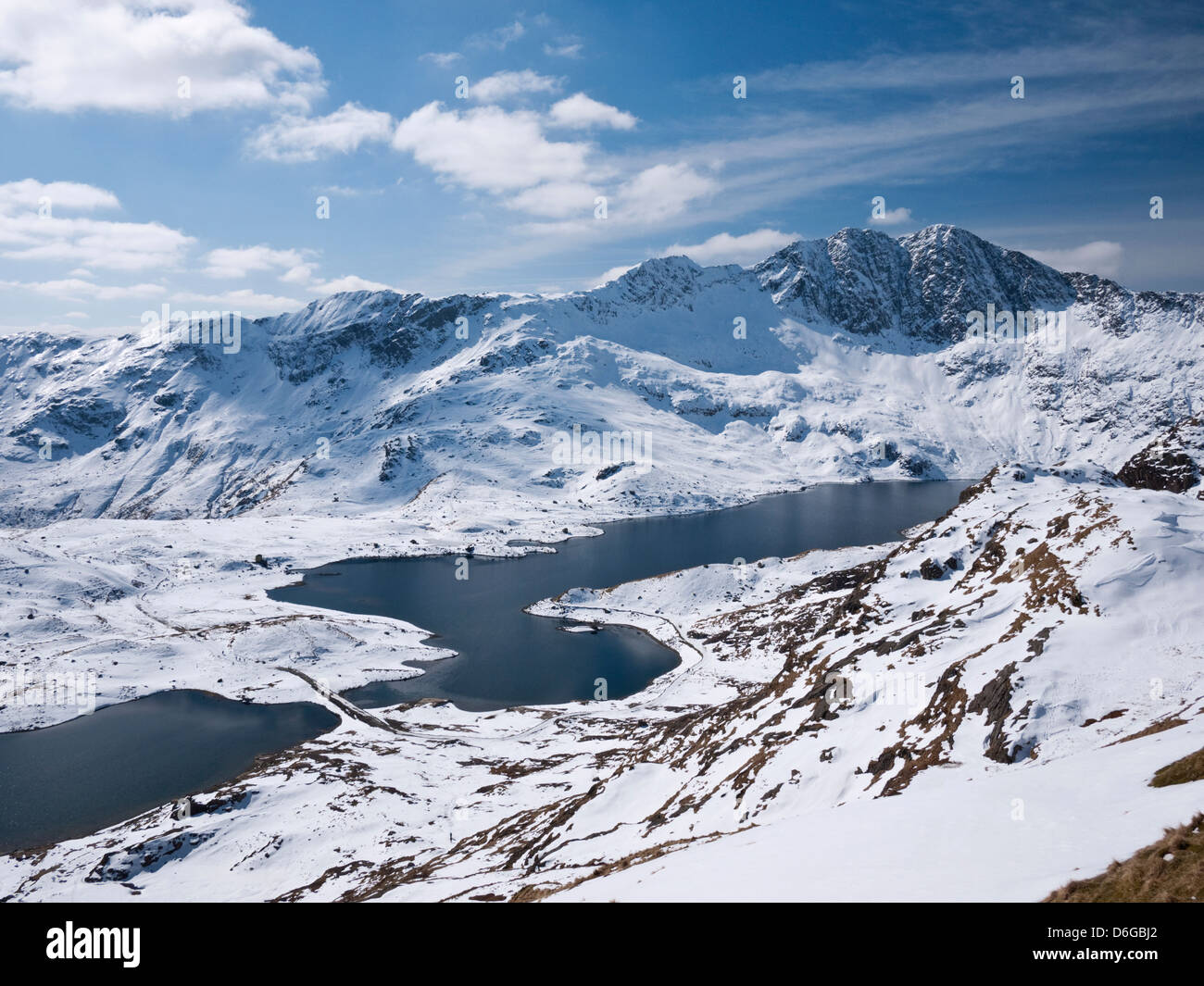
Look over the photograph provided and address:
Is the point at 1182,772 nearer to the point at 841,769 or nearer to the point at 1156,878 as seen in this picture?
the point at 1156,878

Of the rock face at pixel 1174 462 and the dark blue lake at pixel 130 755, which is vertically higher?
the rock face at pixel 1174 462

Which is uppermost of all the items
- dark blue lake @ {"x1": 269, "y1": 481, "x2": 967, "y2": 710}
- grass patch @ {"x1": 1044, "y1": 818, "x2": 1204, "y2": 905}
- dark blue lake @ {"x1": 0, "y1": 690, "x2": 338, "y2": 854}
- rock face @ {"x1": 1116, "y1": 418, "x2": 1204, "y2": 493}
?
rock face @ {"x1": 1116, "y1": 418, "x2": 1204, "y2": 493}

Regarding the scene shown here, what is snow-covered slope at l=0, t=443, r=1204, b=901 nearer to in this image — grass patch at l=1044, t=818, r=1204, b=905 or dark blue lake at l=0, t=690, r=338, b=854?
grass patch at l=1044, t=818, r=1204, b=905

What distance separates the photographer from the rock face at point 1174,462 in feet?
270

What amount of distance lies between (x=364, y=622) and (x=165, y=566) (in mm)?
66720

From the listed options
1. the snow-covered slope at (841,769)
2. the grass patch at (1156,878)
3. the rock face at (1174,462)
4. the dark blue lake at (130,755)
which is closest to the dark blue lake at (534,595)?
the snow-covered slope at (841,769)

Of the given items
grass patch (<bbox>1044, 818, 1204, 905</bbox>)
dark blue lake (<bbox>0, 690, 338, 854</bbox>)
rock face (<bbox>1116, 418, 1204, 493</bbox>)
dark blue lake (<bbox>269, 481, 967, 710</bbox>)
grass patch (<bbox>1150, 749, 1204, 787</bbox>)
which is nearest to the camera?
grass patch (<bbox>1044, 818, 1204, 905</bbox>)

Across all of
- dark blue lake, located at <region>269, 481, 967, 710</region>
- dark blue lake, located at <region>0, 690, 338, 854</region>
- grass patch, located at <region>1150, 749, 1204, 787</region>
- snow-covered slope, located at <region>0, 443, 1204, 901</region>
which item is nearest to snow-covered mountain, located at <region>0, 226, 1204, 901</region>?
snow-covered slope, located at <region>0, 443, 1204, 901</region>

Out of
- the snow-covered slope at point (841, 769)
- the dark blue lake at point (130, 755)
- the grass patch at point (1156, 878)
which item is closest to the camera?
the grass patch at point (1156, 878)

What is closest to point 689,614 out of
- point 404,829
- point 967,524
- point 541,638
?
point 541,638

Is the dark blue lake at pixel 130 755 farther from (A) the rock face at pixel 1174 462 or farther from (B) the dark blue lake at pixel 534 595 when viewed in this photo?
(A) the rock face at pixel 1174 462

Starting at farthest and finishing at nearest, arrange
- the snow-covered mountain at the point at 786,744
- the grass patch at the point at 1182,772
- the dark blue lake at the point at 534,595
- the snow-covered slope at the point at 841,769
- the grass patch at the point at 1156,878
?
the dark blue lake at the point at 534,595 < the snow-covered mountain at the point at 786,744 < the snow-covered slope at the point at 841,769 < the grass patch at the point at 1182,772 < the grass patch at the point at 1156,878

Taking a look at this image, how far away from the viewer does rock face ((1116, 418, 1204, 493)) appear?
82375mm

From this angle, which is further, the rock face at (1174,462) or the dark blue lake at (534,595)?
the dark blue lake at (534,595)
